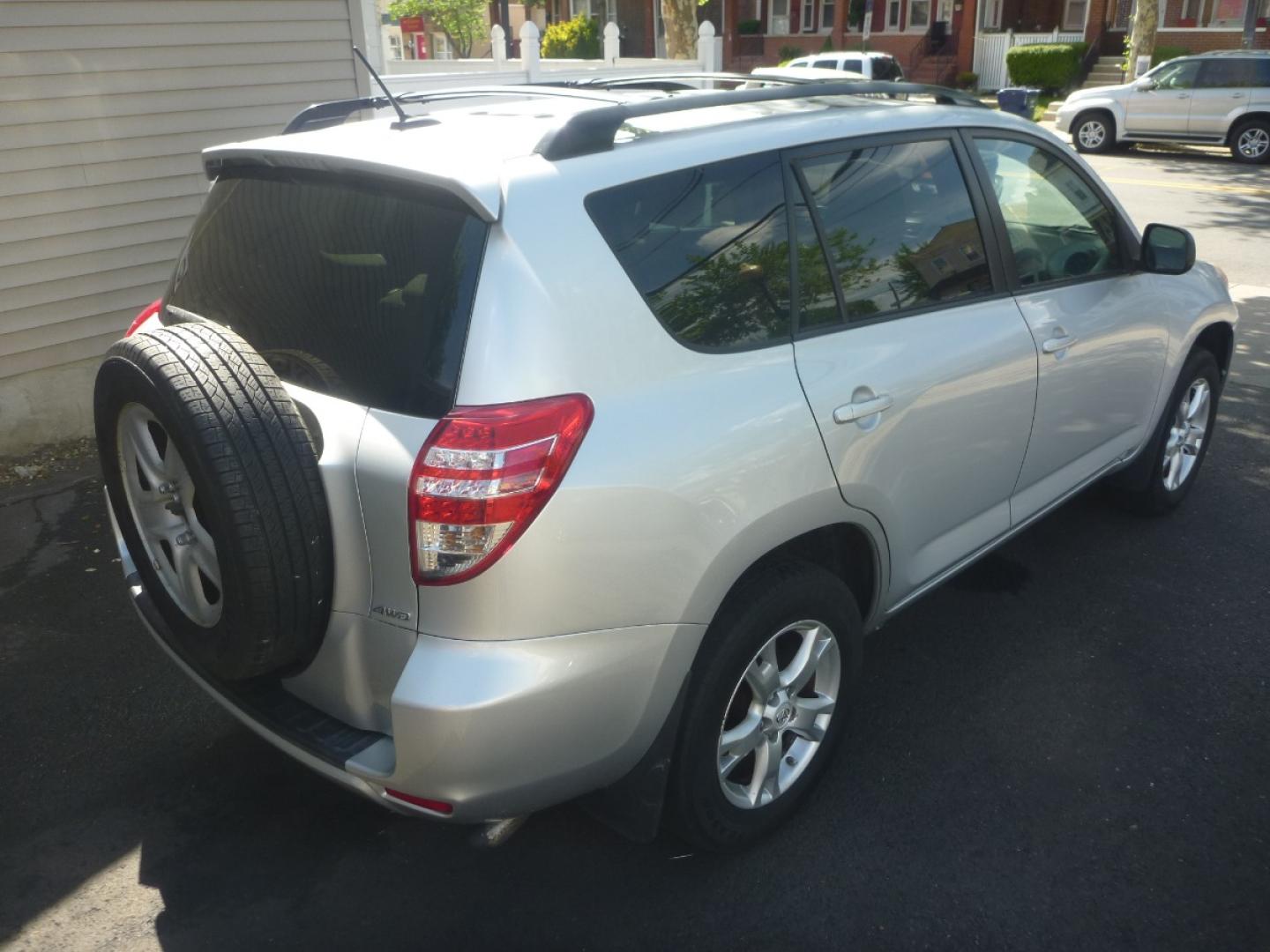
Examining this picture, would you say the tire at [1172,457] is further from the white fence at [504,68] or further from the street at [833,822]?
the white fence at [504,68]

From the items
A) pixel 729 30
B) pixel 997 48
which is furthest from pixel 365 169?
pixel 729 30

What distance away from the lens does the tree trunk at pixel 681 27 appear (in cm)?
2227

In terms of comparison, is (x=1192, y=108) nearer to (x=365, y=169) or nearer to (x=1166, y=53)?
(x=1166, y=53)

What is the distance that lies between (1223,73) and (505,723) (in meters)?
19.6

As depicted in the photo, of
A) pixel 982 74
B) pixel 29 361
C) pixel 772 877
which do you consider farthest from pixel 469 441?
pixel 982 74

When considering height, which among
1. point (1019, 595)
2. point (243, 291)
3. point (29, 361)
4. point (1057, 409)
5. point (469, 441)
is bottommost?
point (1019, 595)

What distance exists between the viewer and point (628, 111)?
2648 mm

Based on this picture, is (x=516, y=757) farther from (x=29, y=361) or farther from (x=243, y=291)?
(x=29, y=361)

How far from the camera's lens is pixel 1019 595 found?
4367 mm

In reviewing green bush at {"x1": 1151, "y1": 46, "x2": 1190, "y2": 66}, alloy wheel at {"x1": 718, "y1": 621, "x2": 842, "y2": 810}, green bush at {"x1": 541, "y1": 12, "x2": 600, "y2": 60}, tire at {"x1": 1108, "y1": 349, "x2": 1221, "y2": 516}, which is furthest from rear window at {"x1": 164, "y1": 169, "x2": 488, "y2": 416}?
green bush at {"x1": 541, "y1": 12, "x2": 600, "y2": 60}

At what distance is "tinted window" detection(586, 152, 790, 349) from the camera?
8.29 feet

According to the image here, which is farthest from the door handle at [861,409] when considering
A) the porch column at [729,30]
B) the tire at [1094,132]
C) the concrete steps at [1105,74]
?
the porch column at [729,30]

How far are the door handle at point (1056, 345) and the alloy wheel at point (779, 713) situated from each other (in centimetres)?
132

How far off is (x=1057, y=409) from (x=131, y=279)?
5.26 meters
